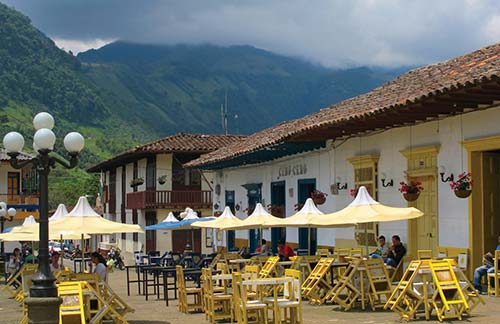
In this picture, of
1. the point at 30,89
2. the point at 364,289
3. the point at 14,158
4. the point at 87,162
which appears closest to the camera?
the point at 14,158

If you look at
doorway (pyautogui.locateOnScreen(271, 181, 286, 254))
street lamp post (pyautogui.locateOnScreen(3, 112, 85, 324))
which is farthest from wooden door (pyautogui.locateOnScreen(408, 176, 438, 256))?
street lamp post (pyautogui.locateOnScreen(3, 112, 85, 324))

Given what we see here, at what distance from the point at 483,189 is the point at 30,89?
102185 millimetres

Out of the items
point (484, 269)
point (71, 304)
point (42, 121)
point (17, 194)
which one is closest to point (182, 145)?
point (17, 194)

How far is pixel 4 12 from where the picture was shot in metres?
131

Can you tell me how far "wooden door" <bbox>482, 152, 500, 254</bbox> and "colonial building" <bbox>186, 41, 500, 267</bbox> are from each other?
18 millimetres

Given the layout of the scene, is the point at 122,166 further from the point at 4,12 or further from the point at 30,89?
the point at 4,12

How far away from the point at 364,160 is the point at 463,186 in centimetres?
479

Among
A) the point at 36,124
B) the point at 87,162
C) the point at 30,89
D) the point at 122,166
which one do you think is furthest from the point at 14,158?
the point at 30,89

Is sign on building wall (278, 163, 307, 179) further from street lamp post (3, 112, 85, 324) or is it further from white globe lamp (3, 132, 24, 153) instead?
street lamp post (3, 112, 85, 324)

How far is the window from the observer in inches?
745

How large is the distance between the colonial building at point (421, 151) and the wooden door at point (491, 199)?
2cm

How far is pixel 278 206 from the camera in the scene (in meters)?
25.6

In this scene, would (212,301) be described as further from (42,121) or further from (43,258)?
(42,121)

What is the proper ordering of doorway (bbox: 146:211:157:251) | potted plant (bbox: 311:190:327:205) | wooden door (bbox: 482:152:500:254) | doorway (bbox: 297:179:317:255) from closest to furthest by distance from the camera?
wooden door (bbox: 482:152:500:254) < potted plant (bbox: 311:190:327:205) < doorway (bbox: 297:179:317:255) < doorway (bbox: 146:211:157:251)
